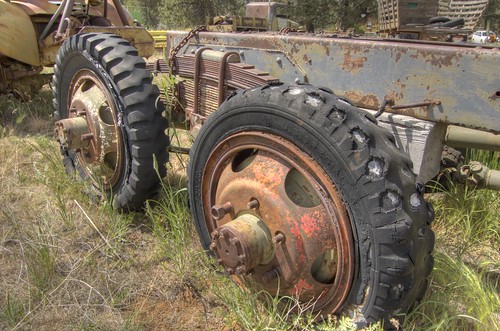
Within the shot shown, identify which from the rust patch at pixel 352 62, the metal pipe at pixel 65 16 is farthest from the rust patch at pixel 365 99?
the metal pipe at pixel 65 16

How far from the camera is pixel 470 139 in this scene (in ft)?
8.59

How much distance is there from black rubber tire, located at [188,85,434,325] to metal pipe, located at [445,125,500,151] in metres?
1.05

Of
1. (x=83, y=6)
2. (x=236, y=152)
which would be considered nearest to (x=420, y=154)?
(x=236, y=152)

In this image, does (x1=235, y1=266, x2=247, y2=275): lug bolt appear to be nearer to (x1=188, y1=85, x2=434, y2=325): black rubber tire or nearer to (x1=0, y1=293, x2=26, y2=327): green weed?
(x1=188, y1=85, x2=434, y2=325): black rubber tire

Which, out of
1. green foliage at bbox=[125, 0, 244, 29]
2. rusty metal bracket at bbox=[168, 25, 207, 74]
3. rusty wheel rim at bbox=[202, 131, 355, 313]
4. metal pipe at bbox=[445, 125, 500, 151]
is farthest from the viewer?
green foliage at bbox=[125, 0, 244, 29]

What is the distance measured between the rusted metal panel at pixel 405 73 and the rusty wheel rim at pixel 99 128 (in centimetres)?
111

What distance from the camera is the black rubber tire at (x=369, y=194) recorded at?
1.60m

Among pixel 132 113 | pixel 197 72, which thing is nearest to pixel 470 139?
pixel 197 72

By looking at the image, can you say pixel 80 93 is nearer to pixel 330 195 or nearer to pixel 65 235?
pixel 65 235

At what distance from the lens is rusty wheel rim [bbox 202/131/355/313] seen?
5.83ft

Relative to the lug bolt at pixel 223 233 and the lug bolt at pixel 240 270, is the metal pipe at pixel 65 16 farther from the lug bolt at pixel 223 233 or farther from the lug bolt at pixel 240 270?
the lug bolt at pixel 240 270

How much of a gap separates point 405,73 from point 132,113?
5.03 feet

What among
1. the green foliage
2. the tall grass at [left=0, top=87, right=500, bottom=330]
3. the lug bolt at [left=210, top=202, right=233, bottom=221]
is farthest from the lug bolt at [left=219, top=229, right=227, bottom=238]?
the green foliage

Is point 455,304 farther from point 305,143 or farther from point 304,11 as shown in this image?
point 304,11
